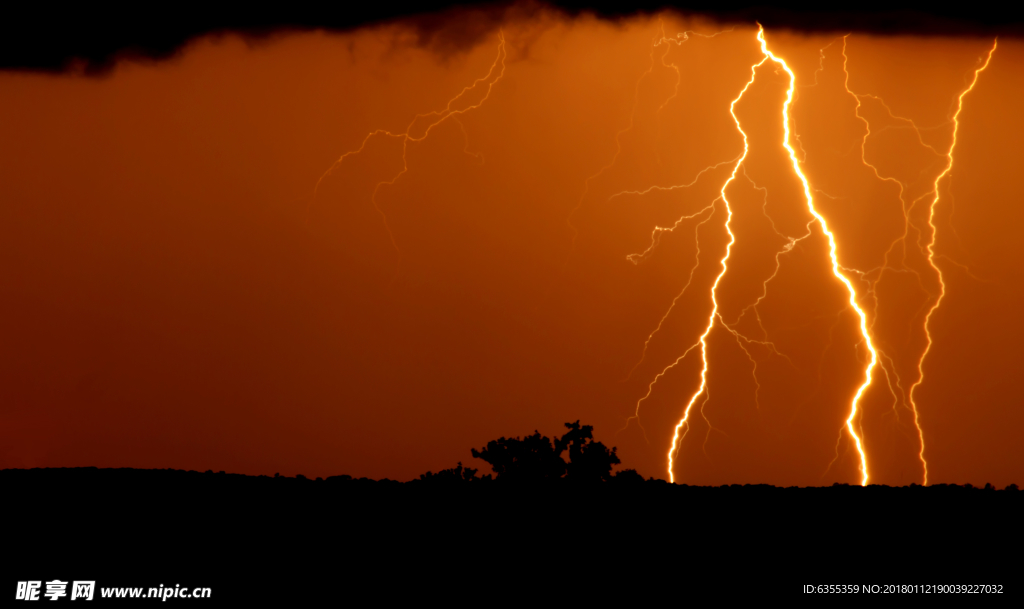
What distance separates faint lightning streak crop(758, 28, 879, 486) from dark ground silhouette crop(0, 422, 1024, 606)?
1.79 metres

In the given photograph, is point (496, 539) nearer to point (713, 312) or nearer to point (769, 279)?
point (713, 312)

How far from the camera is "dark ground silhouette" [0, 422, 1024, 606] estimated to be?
148 centimetres

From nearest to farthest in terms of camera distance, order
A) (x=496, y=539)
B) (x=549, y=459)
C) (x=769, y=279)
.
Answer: (x=496, y=539), (x=549, y=459), (x=769, y=279)

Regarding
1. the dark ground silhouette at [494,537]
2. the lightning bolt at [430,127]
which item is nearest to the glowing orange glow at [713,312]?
the lightning bolt at [430,127]

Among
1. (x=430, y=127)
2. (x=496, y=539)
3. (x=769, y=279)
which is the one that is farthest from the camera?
(x=430, y=127)

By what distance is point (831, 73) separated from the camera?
388cm

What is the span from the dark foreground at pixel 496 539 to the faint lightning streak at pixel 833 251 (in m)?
1.79

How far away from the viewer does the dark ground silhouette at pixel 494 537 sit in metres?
1.48

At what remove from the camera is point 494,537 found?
5.37 feet

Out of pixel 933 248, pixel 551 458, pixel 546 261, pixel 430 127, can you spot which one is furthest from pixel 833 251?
pixel 430 127

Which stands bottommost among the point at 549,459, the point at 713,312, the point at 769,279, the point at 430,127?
the point at 549,459

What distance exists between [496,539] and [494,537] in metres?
0.01

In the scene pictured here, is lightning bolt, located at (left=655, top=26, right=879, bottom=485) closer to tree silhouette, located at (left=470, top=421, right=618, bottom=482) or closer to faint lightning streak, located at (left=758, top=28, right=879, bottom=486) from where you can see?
faint lightning streak, located at (left=758, top=28, right=879, bottom=486)

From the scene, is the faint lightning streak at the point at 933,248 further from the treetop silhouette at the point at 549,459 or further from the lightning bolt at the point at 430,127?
the lightning bolt at the point at 430,127
